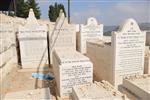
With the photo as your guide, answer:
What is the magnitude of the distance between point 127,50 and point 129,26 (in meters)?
1.17

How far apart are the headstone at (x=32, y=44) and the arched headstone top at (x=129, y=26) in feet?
17.9

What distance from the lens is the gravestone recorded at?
788 cm

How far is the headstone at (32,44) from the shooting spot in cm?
1090

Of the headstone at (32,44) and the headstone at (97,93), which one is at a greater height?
the headstone at (32,44)

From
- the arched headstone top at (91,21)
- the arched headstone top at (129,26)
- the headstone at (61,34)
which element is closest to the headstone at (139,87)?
the arched headstone top at (129,26)

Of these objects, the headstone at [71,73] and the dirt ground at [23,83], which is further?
the dirt ground at [23,83]

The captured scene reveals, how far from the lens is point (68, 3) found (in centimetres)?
1388

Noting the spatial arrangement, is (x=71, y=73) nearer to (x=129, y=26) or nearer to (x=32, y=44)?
(x=129, y=26)

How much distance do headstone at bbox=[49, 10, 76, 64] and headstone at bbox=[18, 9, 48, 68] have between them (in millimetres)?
554

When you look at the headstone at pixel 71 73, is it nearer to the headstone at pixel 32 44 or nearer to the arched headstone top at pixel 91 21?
the headstone at pixel 32 44

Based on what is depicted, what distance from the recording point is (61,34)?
11.6 meters

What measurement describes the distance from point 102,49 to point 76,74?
295 cm

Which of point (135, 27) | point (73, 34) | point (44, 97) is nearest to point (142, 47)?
point (135, 27)

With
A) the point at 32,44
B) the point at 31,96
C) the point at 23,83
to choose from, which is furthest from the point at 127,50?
the point at 32,44
